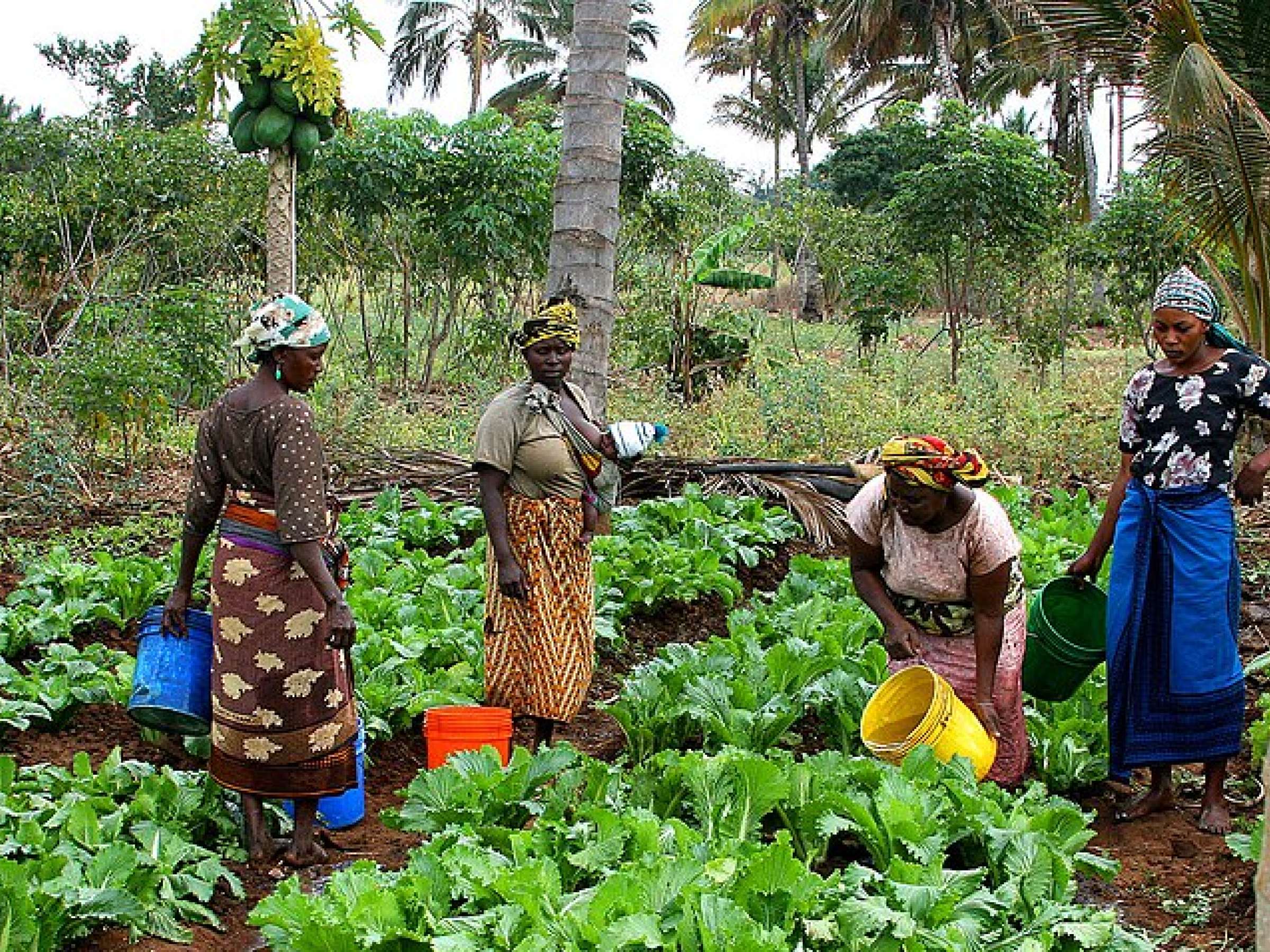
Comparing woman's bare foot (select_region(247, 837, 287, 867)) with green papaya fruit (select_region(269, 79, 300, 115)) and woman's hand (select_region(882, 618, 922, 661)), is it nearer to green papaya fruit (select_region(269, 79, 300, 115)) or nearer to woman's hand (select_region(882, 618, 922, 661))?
woman's hand (select_region(882, 618, 922, 661))

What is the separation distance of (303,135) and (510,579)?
4.88 meters

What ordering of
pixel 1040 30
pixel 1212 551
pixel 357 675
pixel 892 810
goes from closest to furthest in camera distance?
1. pixel 892 810
2. pixel 1212 551
3. pixel 357 675
4. pixel 1040 30

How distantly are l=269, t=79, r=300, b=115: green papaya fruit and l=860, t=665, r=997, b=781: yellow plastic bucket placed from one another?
585 cm

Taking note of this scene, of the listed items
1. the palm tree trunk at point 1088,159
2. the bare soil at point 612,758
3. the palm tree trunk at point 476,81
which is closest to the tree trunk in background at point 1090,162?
the palm tree trunk at point 1088,159

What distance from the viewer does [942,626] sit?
4.75 metres

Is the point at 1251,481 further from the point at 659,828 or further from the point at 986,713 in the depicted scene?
the point at 659,828

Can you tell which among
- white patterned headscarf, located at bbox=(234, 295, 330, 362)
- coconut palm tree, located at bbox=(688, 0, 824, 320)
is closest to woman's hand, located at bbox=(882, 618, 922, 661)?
white patterned headscarf, located at bbox=(234, 295, 330, 362)

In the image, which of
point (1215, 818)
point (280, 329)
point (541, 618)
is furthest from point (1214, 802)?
point (280, 329)

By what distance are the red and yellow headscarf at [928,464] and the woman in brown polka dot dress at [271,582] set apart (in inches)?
67.6

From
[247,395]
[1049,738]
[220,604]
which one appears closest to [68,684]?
[220,604]

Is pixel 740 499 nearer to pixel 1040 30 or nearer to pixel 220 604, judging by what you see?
pixel 1040 30

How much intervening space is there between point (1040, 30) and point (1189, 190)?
67.7 inches

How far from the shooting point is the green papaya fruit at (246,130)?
8922mm

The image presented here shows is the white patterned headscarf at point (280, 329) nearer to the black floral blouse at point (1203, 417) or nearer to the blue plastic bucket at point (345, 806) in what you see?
the blue plastic bucket at point (345, 806)
